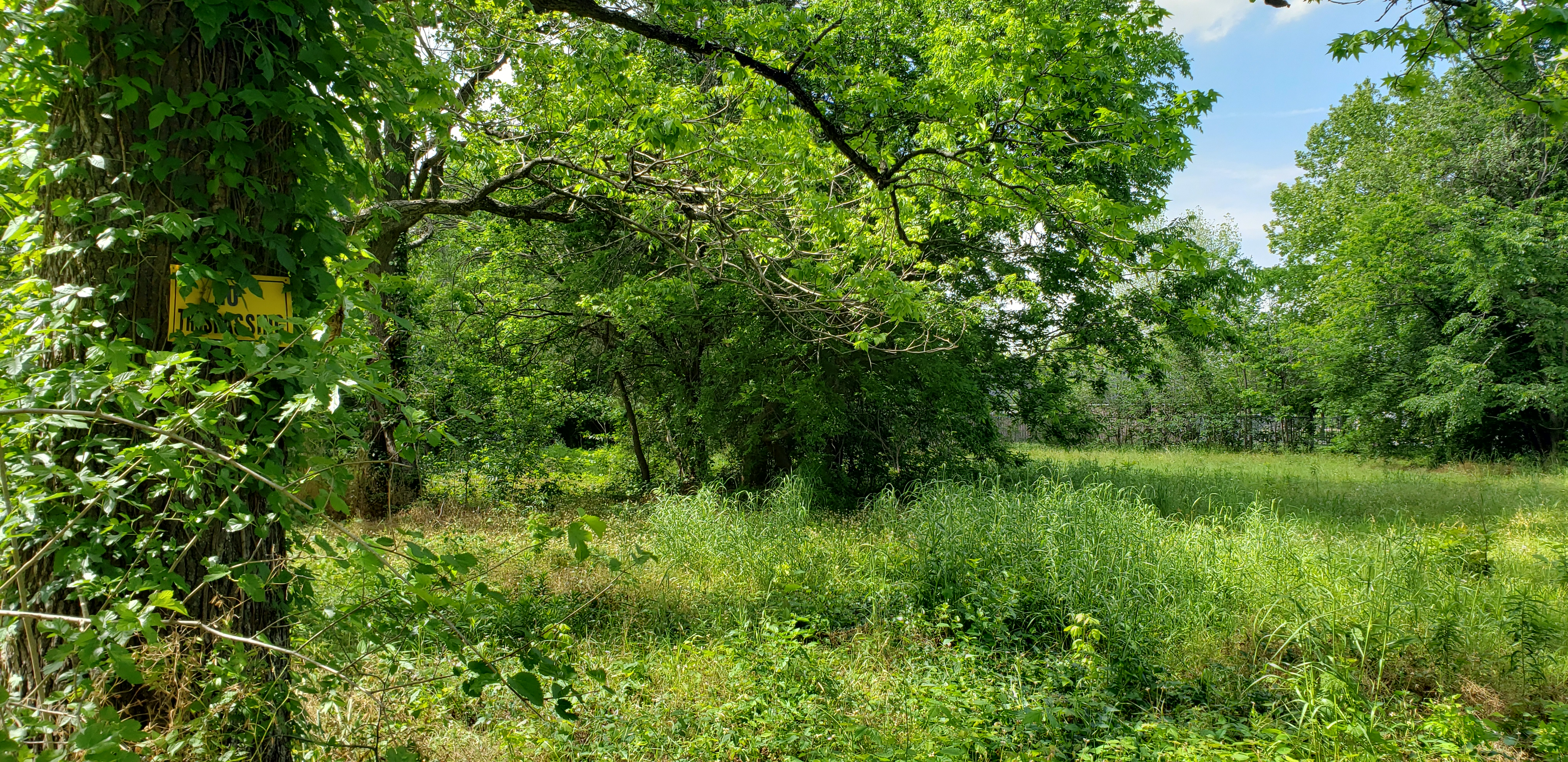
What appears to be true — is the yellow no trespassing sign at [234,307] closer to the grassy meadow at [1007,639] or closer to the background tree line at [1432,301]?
the grassy meadow at [1007,639]

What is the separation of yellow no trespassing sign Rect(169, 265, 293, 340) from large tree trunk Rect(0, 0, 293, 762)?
0.06 m

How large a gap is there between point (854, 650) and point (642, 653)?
1.30m

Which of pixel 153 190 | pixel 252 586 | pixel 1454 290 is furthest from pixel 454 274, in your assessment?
pixel 1454 290

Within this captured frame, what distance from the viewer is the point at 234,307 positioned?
90.8 inches

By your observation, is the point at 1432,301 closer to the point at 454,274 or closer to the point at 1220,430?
the point at 1220,430

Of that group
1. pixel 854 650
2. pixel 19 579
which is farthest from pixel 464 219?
pixel 19 579

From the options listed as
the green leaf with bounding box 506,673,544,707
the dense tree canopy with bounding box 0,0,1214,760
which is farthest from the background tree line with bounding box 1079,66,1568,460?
the green leaf with bounding box 506,673,544,707

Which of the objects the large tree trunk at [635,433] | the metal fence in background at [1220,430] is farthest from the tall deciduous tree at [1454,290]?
the large tree trunk at [635,433]

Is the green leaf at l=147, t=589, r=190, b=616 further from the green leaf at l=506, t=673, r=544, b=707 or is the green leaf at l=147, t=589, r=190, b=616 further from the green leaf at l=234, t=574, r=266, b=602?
the green leaf at l=506, t=673, r=544, b=707

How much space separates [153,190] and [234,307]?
1.30 feet

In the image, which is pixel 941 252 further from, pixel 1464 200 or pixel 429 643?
pixel 1464 200

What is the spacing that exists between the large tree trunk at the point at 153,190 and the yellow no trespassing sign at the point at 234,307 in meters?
0.06

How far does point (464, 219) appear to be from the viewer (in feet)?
32.4

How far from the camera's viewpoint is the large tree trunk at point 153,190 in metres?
2.14
